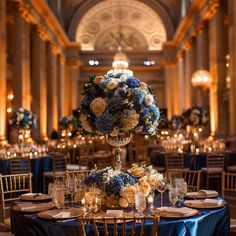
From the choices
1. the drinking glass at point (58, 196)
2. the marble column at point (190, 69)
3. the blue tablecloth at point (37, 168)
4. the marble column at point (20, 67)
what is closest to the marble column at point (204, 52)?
the marble column at point (190, 69)

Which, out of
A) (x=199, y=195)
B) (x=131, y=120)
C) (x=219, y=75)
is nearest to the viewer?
(x=131, y=120)

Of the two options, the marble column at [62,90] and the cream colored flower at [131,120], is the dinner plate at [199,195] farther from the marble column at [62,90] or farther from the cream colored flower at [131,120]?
the marble column at [62,90]

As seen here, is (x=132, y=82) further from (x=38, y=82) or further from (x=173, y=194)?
(x=38, y=82)

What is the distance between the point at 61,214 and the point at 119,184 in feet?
1.85

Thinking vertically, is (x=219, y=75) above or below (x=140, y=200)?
above

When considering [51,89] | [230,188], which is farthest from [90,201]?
[51,89]

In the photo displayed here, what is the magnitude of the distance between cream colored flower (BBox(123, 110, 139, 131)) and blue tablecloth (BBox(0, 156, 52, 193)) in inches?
254

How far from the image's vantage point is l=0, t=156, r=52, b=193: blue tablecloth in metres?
10.2

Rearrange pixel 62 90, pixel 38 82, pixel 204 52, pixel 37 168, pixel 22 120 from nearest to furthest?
pixel 37 168
pixel 22 120
pixel 204 52
pixel 38 82
pixel 62 90

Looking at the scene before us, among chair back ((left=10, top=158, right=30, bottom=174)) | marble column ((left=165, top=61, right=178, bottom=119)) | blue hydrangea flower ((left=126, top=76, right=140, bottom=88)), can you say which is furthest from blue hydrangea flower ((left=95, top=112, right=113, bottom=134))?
marble column ((left=165, top=61, right=178, bottom=119))

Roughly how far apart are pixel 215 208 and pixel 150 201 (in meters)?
0.57

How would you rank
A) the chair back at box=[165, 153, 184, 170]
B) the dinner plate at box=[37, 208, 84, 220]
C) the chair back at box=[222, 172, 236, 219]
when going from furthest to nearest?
the chair back at box=[165, 153, 184, 170]
the chair back at box=[222, 172, 236, 219]
the dinner plate at box=[37, 208, 84, 220]

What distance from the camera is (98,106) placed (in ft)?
14.1

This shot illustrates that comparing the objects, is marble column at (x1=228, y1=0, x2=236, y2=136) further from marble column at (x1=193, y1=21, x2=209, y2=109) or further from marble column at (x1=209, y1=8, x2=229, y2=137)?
marble column at (x1=193, y1=21, x2=209, y2=109)
